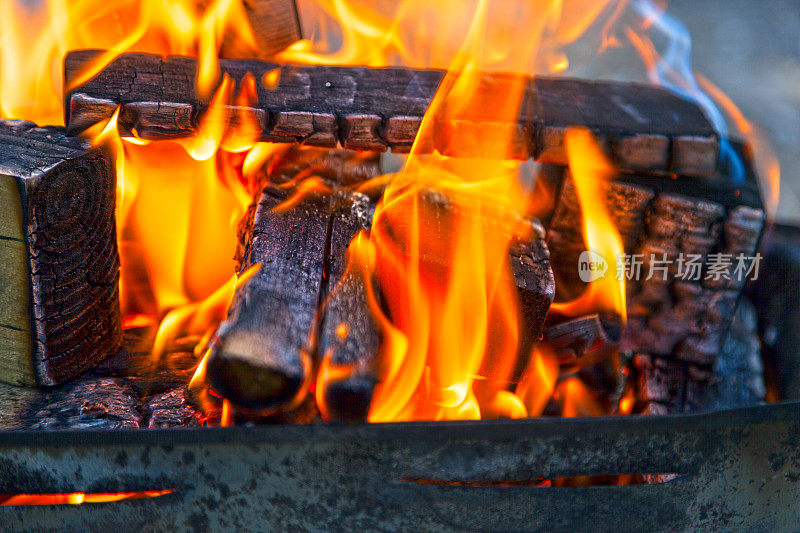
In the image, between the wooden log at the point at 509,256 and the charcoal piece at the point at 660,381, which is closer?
the wooden log at the point at 509,256

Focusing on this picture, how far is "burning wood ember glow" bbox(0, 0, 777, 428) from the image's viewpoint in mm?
1428

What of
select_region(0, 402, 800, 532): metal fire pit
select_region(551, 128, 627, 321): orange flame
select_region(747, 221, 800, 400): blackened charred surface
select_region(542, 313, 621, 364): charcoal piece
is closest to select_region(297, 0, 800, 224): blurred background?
select_region(747, 221, 800, 400): blackened charred surface

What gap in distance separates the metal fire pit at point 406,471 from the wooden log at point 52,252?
46 centimetres

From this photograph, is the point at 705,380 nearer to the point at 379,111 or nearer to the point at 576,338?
the point at 576,338

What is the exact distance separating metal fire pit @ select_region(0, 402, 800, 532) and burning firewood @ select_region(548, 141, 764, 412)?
2.49 feet

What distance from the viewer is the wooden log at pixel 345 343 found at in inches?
48.2

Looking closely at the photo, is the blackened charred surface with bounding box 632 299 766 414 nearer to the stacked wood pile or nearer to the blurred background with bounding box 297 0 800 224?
the stacked wood pile

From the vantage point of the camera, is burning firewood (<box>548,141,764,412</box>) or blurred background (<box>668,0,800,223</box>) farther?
blurred background (<box>668,0,800,223</box>)

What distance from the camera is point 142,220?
1.95 m

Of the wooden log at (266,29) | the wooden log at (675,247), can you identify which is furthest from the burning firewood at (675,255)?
the wooden log at (266,29)

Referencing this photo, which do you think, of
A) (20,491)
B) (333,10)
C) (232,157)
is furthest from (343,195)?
(20,491)

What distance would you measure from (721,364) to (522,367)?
0.95 meters

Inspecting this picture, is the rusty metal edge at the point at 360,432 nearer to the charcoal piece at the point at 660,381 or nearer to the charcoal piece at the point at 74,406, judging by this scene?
the charcoal piece at the point at 74,406

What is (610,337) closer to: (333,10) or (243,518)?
(243,518)
